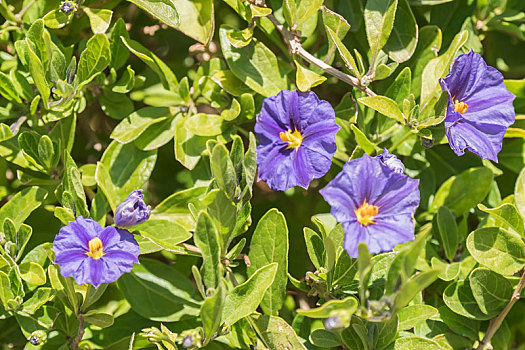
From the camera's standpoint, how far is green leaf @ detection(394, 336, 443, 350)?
1479mm

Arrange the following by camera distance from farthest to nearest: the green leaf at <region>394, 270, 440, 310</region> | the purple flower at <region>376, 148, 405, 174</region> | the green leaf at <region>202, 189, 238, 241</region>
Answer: the purple flower at <region>376, 148, 405, 174</region> → the green leaf at <region>202, 189, 238, 241</region> → the green leaf at <region>394, 270, 440, 310</region>

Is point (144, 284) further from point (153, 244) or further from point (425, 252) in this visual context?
point (425, 252)

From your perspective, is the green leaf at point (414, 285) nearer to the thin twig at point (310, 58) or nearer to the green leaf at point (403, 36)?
the thin twig at point (310, 58)

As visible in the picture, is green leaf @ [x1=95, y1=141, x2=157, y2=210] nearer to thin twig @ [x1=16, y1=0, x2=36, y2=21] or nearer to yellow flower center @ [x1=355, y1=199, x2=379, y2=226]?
thin twig @ [x1=16, y1=0, x2=36, y2=21]

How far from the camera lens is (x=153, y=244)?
165 cm

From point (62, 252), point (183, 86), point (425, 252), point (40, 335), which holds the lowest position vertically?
point (425, 252)

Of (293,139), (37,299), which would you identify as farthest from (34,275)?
(293,139)

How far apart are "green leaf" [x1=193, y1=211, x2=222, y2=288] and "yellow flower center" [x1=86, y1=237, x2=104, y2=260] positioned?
11.2 inches

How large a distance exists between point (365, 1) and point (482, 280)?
0.90 m

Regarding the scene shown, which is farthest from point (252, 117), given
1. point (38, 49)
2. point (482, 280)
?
point (482, 280)

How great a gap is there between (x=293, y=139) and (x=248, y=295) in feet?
1.60

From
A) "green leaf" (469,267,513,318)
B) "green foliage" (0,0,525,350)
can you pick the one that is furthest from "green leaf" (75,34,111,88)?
"green leaf" (469,267,513,318)

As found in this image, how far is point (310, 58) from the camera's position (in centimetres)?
176

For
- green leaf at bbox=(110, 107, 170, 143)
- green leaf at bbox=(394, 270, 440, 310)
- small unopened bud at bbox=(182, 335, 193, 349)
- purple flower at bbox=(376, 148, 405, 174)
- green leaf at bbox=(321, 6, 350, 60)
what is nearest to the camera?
green leaf at bbox=(394, 270, 440, 310)
